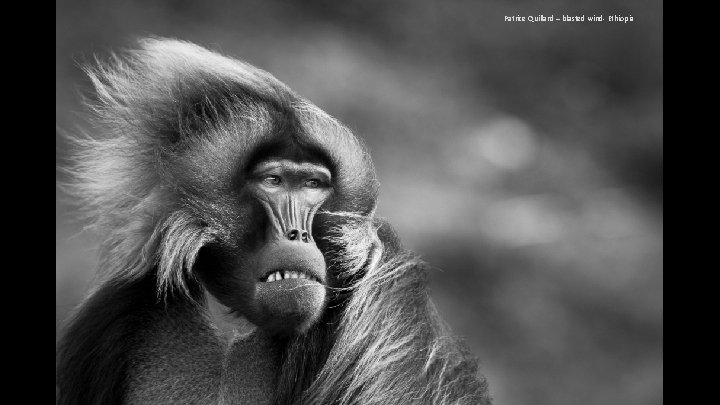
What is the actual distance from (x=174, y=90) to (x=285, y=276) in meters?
0.78

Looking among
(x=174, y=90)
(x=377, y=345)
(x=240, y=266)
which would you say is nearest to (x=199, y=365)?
(x=240, y=266)

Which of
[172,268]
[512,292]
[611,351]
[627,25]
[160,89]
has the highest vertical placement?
[627,25]

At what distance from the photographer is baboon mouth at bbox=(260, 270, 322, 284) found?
261cm

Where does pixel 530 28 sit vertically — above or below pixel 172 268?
above

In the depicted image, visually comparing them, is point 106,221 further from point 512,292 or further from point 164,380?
point 512,292

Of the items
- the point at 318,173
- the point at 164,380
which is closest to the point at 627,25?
the point at 318,173

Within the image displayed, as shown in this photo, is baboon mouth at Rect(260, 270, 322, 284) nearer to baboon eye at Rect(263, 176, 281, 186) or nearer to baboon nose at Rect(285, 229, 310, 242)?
baboon nose at Rect(285, 229, 310, 242)

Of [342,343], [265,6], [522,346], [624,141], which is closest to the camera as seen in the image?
[342,343]

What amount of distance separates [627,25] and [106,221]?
495 centimetres

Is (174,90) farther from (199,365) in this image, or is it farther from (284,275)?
(199,365)

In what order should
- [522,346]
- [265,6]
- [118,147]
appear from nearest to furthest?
[118,147] → [265,6] → [522,346]

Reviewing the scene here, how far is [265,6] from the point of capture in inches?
249

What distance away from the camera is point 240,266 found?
2.78 m

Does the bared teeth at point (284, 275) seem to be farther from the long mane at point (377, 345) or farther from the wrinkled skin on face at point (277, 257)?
the long mane at point (377, 345)
